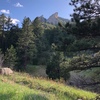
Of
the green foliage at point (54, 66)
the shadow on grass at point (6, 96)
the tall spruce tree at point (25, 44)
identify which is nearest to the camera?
the shadow on grass at point (6, 96)

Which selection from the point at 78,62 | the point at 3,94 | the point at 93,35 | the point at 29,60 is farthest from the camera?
the point at 29,60

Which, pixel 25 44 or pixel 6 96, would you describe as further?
pixel 25 44

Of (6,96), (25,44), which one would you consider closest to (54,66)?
(25,44)

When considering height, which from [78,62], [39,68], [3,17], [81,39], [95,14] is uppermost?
[3,17]

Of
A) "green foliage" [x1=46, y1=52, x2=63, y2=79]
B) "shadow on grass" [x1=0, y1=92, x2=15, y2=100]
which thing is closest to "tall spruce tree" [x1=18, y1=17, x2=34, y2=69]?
"green foliage" [x1=46, y1=52, x2=63, y2=79]

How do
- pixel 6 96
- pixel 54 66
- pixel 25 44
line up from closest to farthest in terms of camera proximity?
pixel 6 96 → pixel 54 66 → pixel 25 44

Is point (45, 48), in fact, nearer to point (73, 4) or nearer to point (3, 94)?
point (73, 4)

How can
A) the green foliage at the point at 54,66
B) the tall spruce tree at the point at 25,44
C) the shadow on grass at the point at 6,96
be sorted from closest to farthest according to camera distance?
the shadow on grass at the point at 6,96, the green foliage at the point at 54,66, the tall spruce tree at the point at 25,44

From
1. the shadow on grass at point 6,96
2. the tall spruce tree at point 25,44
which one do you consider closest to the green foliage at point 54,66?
the tall spruce tree at point 25,44

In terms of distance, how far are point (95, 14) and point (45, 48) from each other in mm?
45305

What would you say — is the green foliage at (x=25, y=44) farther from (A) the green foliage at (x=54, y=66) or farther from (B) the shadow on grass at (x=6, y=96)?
(B) the shadow on grass at (x=6, y=96)

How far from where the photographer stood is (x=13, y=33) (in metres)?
57.5

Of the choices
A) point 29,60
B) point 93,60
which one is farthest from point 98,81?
point 29,60

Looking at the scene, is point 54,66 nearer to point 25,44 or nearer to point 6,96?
point 25,44
